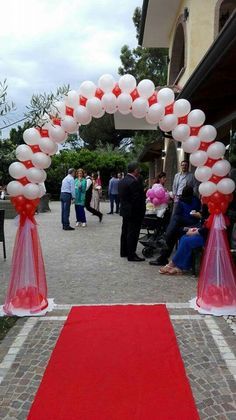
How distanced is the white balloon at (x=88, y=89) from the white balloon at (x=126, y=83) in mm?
334

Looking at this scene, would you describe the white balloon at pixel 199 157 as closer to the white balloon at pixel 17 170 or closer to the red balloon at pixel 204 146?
the red balloon at pixel 204 146

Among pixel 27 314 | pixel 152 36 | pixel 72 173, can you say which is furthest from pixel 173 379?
pixel 152 36

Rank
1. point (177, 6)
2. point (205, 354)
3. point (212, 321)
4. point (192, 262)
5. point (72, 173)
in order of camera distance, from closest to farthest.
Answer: point (205, 354)
point (212, 321)
point (192, 262)
point (72, 173)
point (177, 6)

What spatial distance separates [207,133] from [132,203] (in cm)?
284

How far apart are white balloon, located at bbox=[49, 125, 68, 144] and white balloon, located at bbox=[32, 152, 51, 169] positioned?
0.25 meters

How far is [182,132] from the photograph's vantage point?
5.38 meters

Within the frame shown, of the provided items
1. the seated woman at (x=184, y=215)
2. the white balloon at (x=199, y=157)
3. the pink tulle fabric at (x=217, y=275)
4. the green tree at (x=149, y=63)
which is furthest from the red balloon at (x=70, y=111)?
the green tree at (x=149, y=63)

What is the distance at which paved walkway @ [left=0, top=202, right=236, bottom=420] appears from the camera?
3.36m

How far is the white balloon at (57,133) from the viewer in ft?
17.2

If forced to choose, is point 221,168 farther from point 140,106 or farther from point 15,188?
point 15,188

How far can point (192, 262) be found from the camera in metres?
7.07

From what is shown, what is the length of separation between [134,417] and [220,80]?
199 inches

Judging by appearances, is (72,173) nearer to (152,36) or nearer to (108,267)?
(108,267)

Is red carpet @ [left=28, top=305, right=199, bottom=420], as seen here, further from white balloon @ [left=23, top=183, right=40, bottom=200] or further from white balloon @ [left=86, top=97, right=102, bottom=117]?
white balloon @ [left=86, top=97, right=102, bottom=117]
